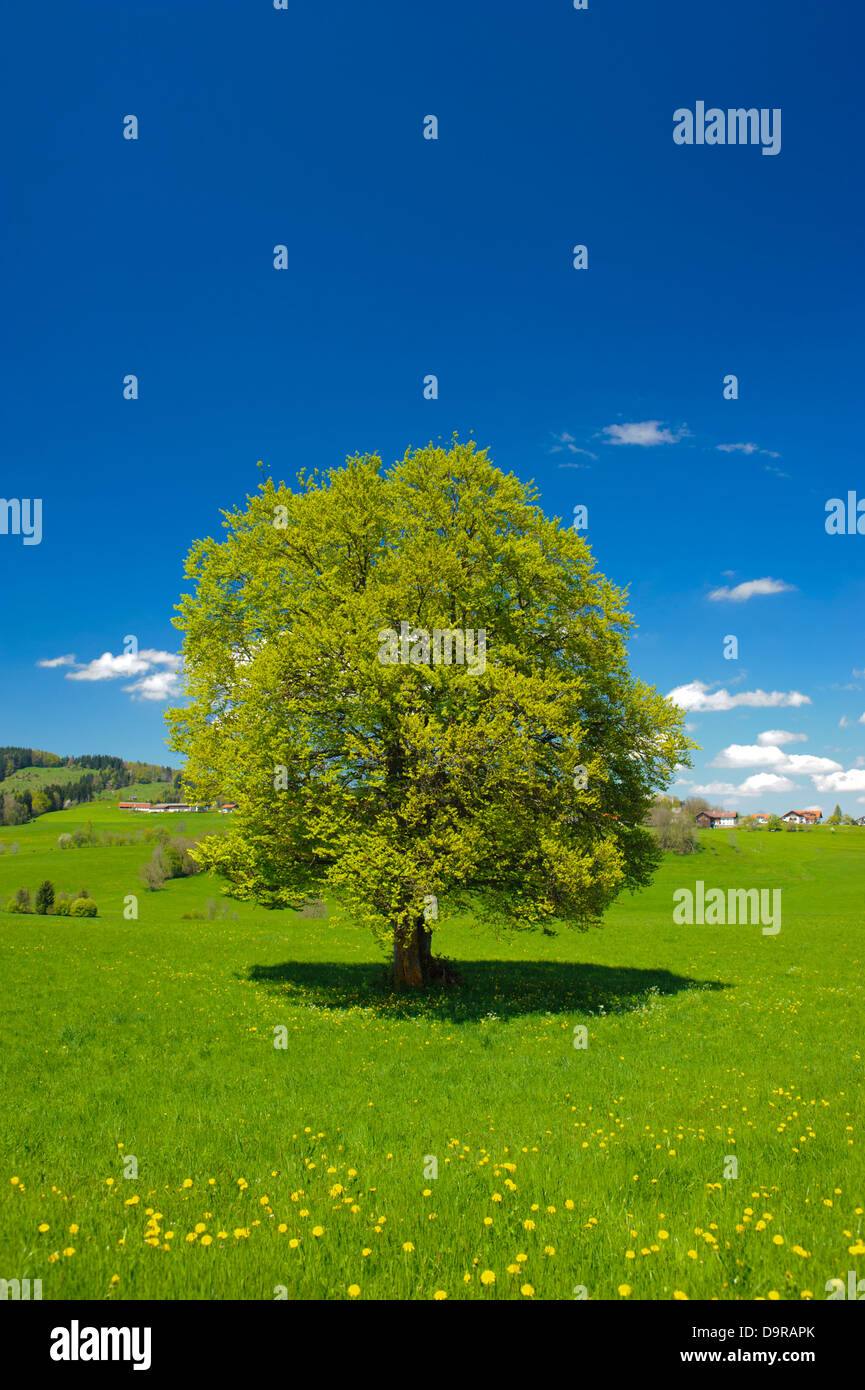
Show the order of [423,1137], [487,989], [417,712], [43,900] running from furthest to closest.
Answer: [43,900]
[487,989]
[417,712]
[423,1137]

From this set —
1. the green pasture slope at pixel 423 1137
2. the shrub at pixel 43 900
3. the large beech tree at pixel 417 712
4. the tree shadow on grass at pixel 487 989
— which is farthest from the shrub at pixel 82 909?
the large beech tree at pixel 417 712

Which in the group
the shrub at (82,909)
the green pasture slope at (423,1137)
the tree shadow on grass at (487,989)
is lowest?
the shrub at (82,909)

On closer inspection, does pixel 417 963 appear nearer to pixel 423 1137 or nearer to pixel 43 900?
pixel 423 1137

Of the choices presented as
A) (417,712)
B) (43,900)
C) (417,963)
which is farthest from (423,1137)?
(43,900)

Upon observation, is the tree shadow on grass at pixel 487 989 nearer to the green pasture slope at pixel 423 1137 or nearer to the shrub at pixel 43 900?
the green pasture slope at pixel 423 1137

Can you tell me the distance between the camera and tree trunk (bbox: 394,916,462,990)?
2334cm

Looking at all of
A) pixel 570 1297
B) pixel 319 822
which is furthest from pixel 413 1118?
pixel 319 822

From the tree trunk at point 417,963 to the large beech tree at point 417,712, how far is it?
0.24 ft

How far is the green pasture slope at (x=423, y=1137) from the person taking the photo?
251 inches

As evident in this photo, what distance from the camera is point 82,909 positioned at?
2201 inches

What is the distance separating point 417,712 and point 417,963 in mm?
9596

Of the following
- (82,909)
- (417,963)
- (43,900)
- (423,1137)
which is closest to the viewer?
(423,1137)
